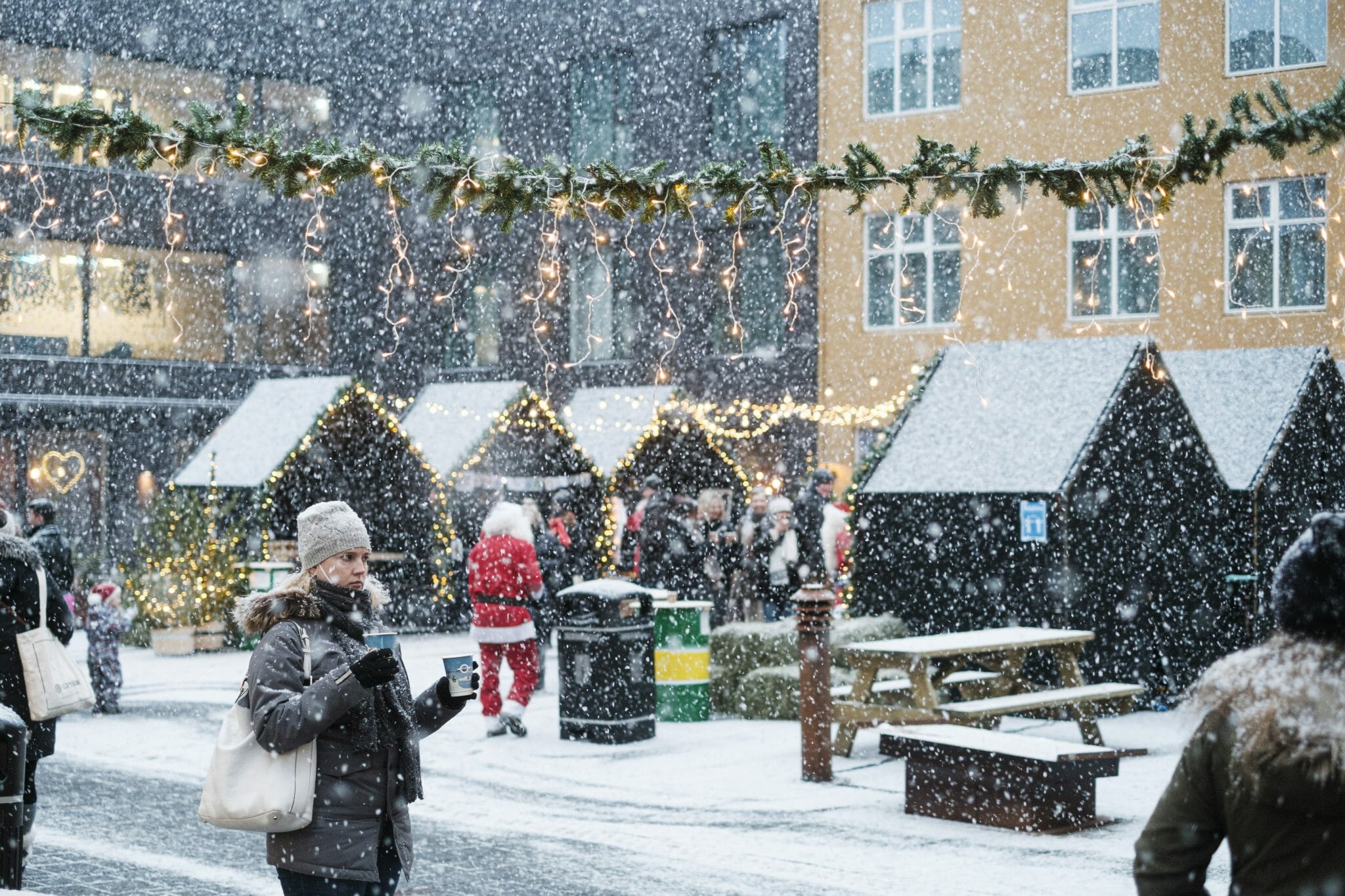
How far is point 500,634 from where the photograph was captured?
12.5 metres

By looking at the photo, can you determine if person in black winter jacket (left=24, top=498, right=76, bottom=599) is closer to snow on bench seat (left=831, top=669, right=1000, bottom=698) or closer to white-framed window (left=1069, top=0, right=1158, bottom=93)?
snow on bench seat (left=831, top=669, right=1000, bottom=698)

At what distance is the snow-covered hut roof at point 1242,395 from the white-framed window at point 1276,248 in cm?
751

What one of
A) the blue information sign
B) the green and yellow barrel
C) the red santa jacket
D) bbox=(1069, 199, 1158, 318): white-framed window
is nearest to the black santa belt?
the red santa jacket

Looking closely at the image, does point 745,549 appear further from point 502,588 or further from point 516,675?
point 502,588

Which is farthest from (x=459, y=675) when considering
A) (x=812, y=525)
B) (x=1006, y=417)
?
(x=812, y=525)

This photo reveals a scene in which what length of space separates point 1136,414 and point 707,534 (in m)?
5.80

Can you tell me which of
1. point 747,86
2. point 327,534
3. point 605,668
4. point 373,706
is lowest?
point 605,668

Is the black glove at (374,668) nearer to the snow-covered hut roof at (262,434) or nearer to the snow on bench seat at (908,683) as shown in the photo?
the snow on bench seat at (908,683)

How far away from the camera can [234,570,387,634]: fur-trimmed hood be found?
4.77 meters

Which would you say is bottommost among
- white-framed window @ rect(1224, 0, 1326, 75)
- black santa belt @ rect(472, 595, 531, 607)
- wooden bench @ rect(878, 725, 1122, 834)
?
wooden bench @ rect(878, 725, 1122, 834)

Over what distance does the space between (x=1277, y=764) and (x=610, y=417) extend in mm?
24184

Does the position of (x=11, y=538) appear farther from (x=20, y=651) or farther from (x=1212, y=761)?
(x=1212, y=761)

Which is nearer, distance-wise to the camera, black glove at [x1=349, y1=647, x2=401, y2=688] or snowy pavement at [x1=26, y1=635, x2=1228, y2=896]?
black glove at [x1=349, y1=647, x2=401, y2=688]

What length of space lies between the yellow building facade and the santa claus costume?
10.5 metres
